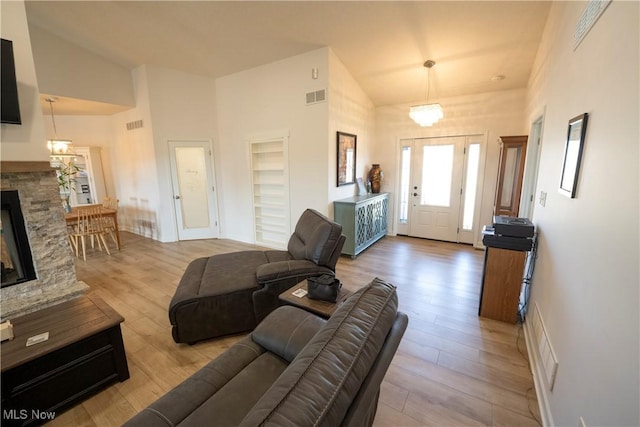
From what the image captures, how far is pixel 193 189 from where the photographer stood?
5465mm

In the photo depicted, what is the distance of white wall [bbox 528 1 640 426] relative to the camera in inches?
37.2

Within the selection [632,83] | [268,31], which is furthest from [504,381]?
[268,31]

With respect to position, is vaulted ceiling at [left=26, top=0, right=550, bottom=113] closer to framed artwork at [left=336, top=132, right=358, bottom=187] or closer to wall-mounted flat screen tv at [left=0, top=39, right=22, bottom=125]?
framed artwork at [left=336, top=132, right=358, bottom=187]

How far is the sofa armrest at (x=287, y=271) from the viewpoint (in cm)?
235

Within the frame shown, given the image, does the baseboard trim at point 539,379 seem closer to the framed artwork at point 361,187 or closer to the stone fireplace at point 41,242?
the framed artwork at point 361,187

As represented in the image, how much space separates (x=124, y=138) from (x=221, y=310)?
5260 mm

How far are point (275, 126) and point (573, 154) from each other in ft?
12.7

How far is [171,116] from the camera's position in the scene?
4.96 m

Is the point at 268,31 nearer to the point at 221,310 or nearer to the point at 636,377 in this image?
the point at 221,310

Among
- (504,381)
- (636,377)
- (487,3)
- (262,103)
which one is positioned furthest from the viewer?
(262,103)

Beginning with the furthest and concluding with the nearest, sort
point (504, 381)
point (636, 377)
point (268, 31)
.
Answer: point (268, 31)
point (504, 381)
point (636, 377)

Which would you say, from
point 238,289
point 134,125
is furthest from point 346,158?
point 134,125

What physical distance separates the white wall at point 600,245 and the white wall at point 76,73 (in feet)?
20.6

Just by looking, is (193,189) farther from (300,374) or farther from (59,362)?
(300,374)
